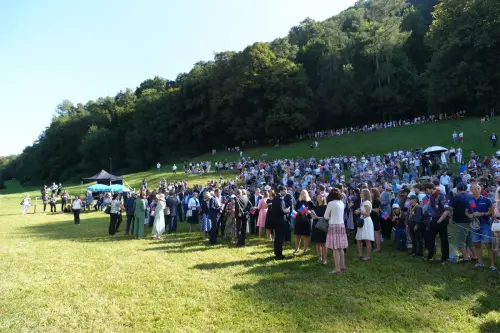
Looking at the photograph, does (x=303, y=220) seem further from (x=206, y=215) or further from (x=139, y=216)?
(x=139, y=216)

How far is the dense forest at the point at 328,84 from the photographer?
43406 mm

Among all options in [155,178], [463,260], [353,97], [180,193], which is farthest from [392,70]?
[463,260]

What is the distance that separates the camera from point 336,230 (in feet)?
25.8

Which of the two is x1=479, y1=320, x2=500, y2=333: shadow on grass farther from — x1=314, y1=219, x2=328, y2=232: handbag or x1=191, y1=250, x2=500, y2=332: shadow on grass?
x1=314, y1=219, x2=328, y2=232: handbag

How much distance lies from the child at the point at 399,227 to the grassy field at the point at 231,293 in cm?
34

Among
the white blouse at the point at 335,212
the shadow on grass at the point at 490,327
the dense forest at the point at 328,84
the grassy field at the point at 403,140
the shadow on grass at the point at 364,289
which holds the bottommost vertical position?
the shadow on grass at the point at 490,327

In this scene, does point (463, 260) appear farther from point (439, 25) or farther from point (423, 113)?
point (423, 113)

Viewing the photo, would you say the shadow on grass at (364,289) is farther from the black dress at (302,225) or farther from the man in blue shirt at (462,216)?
the black dress at (302,225)

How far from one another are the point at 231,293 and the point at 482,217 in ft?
17.6

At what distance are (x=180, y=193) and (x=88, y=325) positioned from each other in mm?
12915

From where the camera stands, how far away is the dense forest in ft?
142

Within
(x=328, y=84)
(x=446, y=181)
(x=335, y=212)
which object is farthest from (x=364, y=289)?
(x=328, y=84)

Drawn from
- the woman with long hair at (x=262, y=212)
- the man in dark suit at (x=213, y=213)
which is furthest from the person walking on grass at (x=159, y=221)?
the woman with long hair at (x=262, y=212)

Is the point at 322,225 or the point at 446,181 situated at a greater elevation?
the point at 446,181
